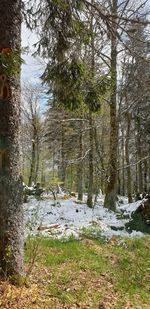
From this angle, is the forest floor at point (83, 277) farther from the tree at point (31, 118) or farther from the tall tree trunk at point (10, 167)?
the tree at point (31, 118)

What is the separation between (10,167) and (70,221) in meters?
5.60

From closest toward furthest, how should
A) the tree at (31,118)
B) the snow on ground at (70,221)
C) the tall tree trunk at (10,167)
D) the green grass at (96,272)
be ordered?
1. the tall tree trunk at (10,167)
2. the green grass at (96,272)
3. the snow on ground at (70,221)
4. the tree at (31,118)

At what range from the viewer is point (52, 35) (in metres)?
5.72

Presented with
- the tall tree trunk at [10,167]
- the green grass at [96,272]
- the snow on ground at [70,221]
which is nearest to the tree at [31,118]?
the snow on ground at [70,221]

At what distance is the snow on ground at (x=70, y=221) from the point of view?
8262mm

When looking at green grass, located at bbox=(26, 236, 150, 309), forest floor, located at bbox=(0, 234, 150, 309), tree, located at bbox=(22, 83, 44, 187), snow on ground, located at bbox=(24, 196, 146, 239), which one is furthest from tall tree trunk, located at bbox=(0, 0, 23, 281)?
tree, located at bbox=(22, 83, 44, 187)

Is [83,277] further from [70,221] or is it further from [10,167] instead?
[70,221]

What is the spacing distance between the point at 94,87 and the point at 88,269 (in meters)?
3.41

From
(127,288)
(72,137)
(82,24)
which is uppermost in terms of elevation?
(82,24)

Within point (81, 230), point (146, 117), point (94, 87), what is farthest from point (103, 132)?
point (94, 87)

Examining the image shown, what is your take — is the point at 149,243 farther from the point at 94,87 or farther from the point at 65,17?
the point at 65,17

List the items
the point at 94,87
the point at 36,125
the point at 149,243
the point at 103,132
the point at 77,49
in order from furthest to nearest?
the point at 36,125, the point at 103,132, the point at 149,243, the point at 94,87, the point at 77,49

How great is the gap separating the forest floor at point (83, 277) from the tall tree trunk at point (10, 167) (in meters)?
0.32

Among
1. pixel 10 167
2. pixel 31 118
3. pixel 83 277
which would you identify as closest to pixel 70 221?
pixel 83 277
